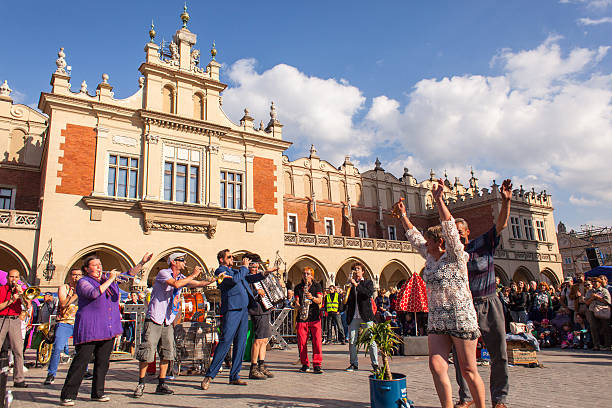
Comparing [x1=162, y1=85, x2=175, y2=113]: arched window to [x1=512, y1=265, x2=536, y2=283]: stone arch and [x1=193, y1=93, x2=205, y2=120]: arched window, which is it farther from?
[x1=512, y1=265, x2=536, y2=283]: stone arch

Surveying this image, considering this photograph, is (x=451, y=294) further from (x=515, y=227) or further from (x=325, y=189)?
(x=515, y=227)

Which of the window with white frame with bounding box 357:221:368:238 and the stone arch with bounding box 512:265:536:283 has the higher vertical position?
the window with white frame with bounding box 357:221:368:238

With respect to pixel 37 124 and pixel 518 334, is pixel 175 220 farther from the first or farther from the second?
pixel 518 334

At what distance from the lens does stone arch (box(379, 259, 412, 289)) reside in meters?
27.3

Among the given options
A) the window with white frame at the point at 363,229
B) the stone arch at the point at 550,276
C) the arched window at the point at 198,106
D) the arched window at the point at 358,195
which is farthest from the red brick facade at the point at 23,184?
the stone arch at the point at 550,276

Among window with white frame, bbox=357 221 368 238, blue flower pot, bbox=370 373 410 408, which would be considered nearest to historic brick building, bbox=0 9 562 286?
window with white frame, bbox=357 221 368 238

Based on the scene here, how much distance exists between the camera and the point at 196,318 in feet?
28.6

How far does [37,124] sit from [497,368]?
2571 centimetres

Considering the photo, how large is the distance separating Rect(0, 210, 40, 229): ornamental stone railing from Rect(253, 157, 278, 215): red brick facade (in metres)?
9.48

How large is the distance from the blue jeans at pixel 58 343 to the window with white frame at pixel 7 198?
1688cm

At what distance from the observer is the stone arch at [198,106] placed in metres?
21.6

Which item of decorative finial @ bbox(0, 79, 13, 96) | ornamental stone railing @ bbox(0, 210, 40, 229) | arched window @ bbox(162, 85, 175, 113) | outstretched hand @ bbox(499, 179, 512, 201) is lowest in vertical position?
outstretched hand @ bbox(499, 179, 512, 201)

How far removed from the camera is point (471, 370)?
3734mm

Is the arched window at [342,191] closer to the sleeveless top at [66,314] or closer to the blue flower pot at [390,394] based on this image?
the sleeveless top at [66,314]
